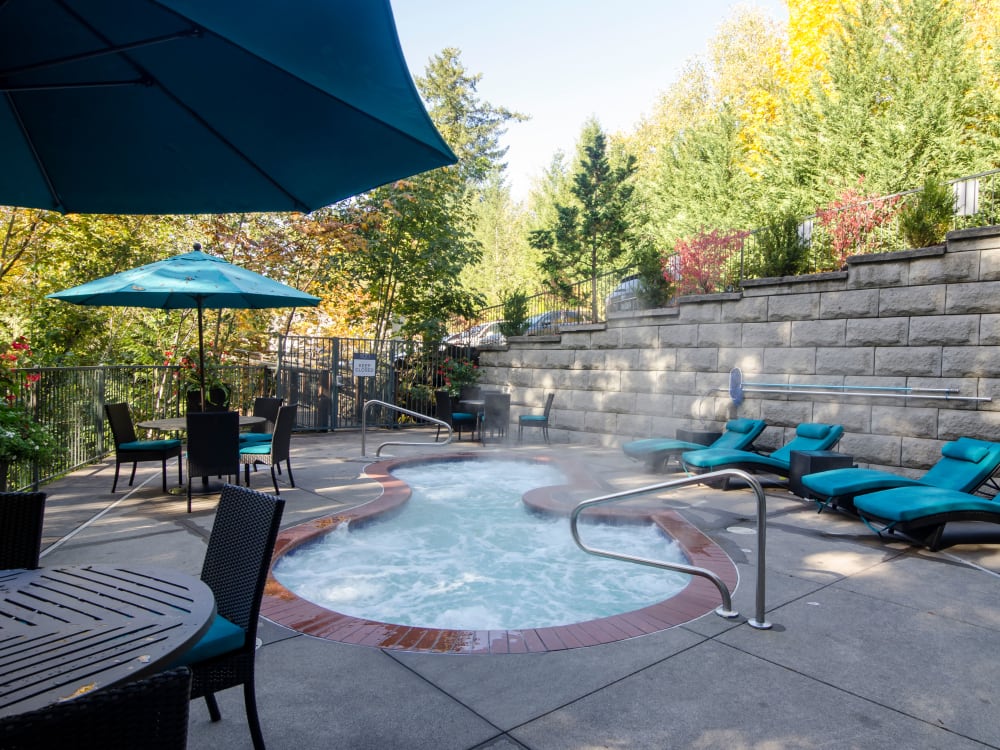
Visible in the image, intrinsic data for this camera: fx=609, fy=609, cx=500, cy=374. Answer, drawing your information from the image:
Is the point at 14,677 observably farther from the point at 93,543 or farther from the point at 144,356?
the point at 144,356

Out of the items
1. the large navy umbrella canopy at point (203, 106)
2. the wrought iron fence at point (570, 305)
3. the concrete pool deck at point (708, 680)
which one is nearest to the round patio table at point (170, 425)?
the concrete pool deck at point (708, 680)

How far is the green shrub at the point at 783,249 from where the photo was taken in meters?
8.57

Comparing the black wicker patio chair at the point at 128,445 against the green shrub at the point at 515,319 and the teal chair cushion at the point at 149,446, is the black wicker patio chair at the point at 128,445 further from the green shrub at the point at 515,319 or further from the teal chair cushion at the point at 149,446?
the green shrub at the point at 515,319

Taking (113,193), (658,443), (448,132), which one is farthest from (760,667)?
(448,132)

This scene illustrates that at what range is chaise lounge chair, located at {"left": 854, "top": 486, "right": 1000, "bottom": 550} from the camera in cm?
473

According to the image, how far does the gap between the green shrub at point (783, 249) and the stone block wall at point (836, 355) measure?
15.0 inches

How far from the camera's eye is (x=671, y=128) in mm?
30094

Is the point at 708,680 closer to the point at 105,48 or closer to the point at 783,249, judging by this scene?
the point at 105,48

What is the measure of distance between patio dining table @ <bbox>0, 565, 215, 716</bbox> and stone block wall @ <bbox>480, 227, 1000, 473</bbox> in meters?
7.61

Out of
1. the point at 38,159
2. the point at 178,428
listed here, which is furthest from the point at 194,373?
the point at 38,159

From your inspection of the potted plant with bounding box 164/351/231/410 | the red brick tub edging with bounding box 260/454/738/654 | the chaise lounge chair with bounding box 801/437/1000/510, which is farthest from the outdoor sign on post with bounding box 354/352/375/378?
the chaise lounge chair with bounding box 801/437/1000/510

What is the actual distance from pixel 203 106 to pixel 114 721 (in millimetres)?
2428

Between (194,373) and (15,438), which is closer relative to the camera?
(15,438)

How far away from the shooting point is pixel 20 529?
239 centimetres
